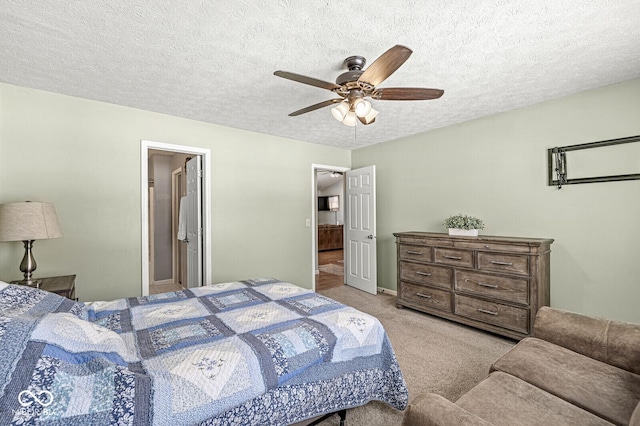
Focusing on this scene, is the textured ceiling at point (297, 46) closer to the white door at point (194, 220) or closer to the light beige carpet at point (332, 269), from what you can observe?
the white door at point (194, 220)

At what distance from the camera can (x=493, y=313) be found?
3031mm

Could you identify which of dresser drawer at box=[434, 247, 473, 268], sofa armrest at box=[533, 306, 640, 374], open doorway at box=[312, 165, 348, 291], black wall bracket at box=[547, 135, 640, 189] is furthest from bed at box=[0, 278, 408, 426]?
open doorway at box=[312, 165, 348, 291]

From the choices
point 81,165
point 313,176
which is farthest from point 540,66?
point 81,165

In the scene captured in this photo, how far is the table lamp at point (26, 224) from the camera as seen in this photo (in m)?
2.19

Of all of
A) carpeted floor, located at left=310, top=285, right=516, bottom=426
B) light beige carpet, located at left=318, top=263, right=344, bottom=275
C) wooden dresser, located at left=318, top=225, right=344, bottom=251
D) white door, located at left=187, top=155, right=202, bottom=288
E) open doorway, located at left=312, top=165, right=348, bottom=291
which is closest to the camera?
carpeted floor, located at left=310, top=285, right=516, bottom=426

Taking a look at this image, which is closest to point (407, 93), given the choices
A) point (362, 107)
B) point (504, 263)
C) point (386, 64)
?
point (362, 107)

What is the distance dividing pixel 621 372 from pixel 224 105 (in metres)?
3.53

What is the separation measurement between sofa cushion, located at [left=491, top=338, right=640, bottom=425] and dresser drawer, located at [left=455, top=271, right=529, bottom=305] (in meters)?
1.18

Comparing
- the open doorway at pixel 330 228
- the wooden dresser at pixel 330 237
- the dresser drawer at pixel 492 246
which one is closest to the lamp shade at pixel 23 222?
the dresser drawer at pixel 492 246

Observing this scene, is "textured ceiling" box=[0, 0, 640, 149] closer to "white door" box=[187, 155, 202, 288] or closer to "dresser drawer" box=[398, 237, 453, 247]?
"white door" box=[187, 155, 202, 288]

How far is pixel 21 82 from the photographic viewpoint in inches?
100

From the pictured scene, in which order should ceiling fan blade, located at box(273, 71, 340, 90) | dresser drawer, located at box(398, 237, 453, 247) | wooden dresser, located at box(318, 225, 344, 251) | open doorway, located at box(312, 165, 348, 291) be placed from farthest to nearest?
wooden dresser, located at box(318, 225, 344, 251) < open doorway, located at box(312, 165, 348, 291) < dresser drawer, located at box(398, 237, 453, 247) < ceiling fan blade, located at box(273, 71, 340, 90)

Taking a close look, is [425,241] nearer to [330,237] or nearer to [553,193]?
[553,193]

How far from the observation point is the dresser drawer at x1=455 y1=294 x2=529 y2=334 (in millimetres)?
2846
